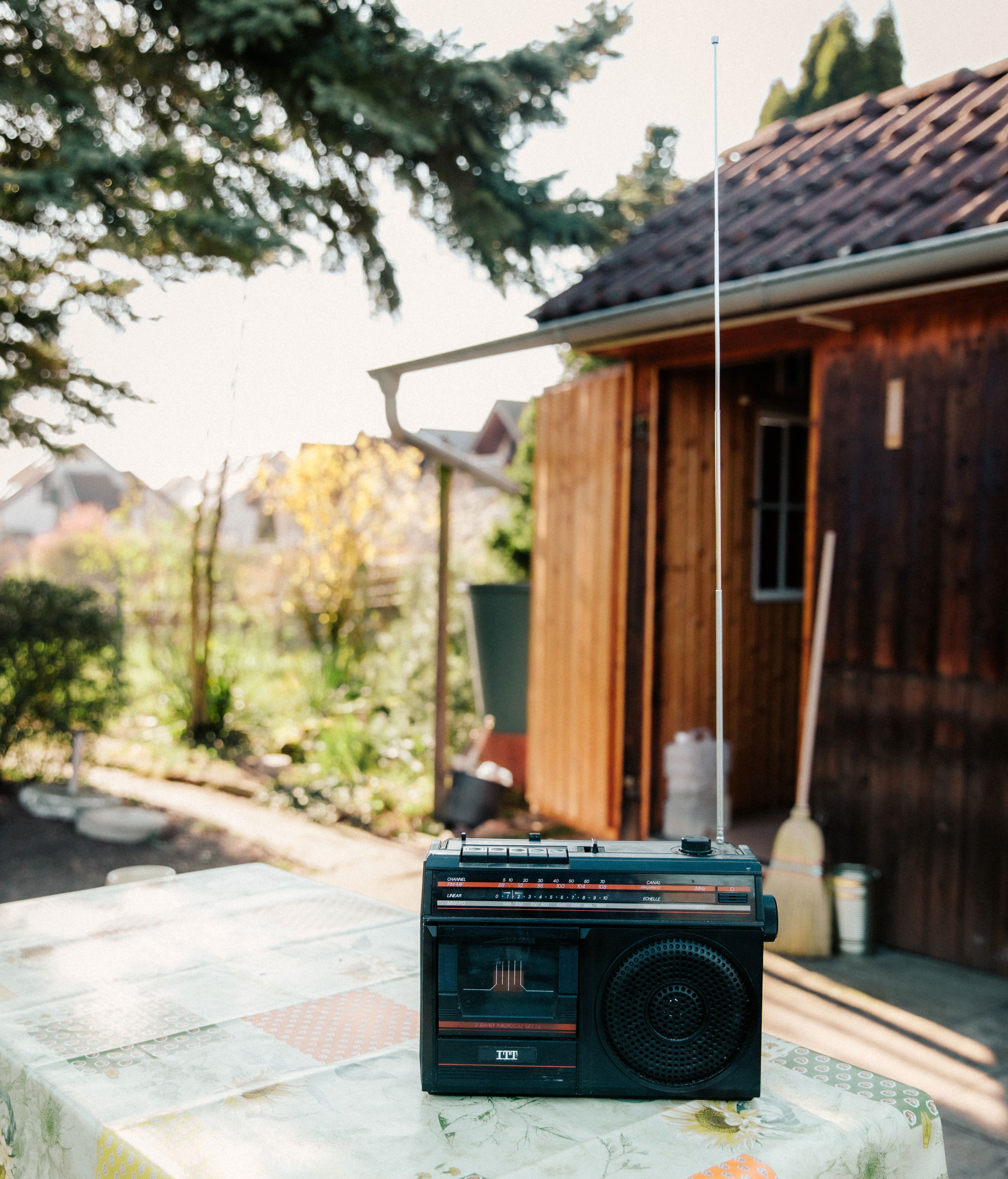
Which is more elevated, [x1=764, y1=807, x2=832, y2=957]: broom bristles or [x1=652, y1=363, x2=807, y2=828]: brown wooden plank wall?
[x1=652, y1=363, x2=807, y2=828]: brown wooden plank wall

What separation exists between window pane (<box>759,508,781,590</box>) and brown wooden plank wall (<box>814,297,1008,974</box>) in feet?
4.82

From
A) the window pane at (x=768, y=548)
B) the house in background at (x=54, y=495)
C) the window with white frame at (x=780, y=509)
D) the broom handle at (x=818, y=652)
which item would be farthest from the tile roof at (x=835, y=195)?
the house in background at (x=54, y=495)

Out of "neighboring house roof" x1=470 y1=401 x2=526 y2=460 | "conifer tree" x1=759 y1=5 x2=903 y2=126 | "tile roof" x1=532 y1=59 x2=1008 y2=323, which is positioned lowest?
"tile roof" x1=532 y1=59 x2=1008 y2=323

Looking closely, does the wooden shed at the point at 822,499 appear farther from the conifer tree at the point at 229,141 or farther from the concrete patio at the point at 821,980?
the conifer tree at the point at 229,141

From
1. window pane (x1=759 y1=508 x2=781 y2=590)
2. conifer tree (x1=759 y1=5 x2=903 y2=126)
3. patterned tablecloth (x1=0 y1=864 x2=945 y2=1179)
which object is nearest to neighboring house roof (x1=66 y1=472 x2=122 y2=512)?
conifer tree (x1=759 y1=5 x2=903 y2=126)

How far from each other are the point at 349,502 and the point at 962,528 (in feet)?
19.8

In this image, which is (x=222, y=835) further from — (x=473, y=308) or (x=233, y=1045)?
(x=233, y=1045)

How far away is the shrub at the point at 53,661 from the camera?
5.81 m

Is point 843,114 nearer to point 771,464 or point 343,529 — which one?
point 771,464

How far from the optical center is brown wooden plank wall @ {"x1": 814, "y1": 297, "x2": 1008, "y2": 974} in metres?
3.79

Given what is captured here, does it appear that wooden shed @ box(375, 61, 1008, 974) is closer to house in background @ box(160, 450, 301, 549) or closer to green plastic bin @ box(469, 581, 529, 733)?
green plastic bin @ box(469, 581, 529, 733)

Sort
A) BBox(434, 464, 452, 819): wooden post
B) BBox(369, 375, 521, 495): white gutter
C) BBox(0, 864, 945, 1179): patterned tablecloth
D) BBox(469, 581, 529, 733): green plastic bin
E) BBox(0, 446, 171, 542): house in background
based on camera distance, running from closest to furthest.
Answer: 1. BBox(0, 864, 945, 1179): patterned tablecloth
2. BBox(369, 375, 521, 495): white gutter
3. BBox(434, 464, 452, 819): wooden post
4. BBox(469, 581, 529, 733): green plastic bin
5. BBox(0, 446, 171, 542): house in background

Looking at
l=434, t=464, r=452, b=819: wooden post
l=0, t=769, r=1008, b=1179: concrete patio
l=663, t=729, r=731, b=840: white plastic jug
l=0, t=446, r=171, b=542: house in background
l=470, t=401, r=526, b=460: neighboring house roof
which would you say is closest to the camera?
l=0, t=769, r=1008, b=1179: concrete patio

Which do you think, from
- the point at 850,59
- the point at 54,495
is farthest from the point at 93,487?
the point at 850,59
